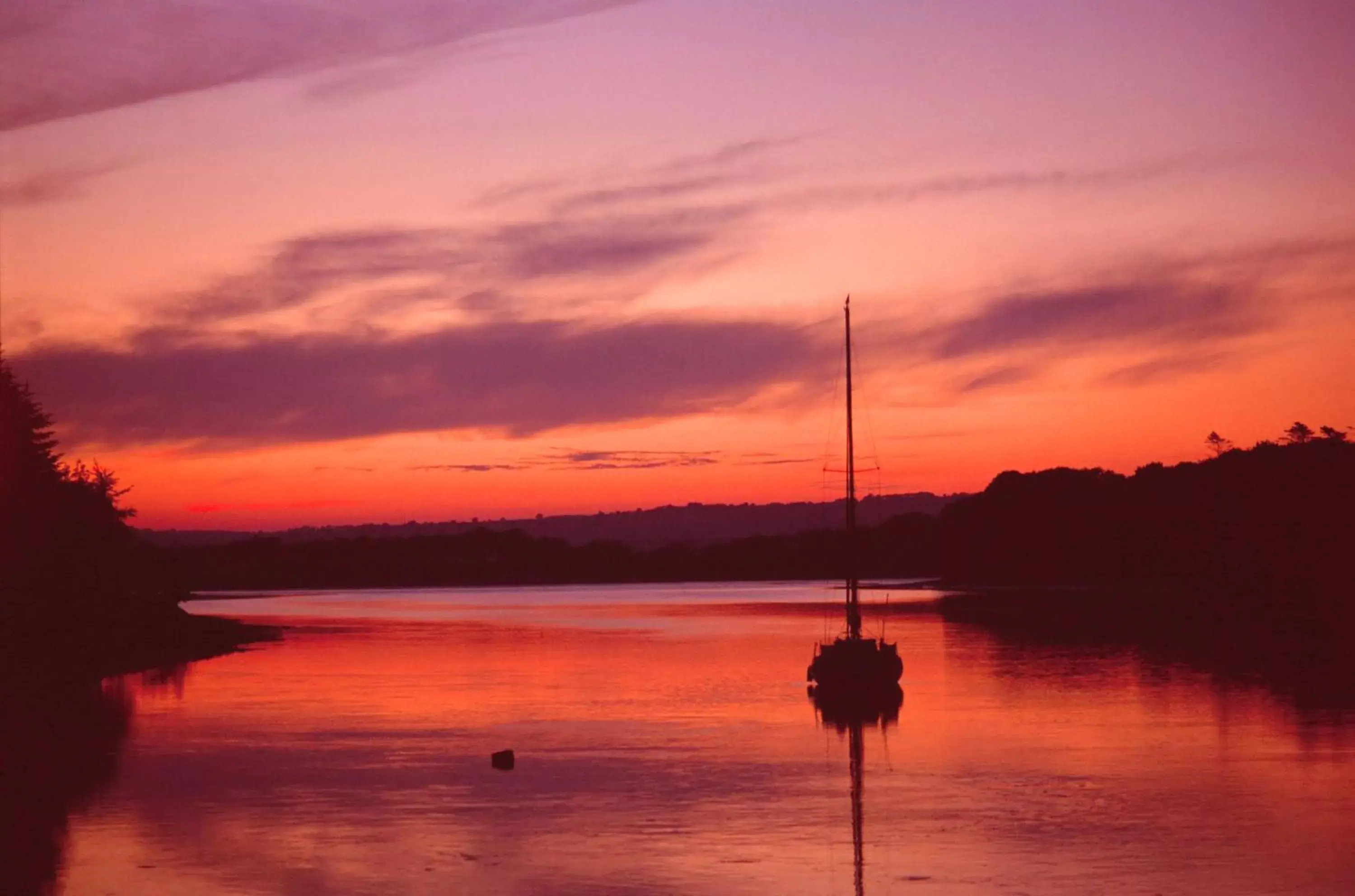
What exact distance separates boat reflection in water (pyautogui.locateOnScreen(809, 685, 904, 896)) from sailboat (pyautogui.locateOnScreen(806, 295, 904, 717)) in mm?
40

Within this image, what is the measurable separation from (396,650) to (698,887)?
265 ft

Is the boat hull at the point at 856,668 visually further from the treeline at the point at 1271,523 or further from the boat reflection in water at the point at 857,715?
the treeline at the point at 1271,523

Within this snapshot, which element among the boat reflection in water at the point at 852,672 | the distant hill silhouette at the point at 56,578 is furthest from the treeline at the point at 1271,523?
the distant hill silhouette at the point at 56,578

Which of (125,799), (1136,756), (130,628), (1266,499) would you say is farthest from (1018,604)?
(125,799)

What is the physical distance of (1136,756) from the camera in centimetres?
4556

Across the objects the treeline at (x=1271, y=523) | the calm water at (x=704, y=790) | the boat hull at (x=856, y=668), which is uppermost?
the treeline at (x=1271, y=523)

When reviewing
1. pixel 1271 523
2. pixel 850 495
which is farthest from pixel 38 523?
pixel 1271 523

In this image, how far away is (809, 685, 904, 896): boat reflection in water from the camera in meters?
42.0

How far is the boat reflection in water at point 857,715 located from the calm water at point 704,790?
522 millimetres

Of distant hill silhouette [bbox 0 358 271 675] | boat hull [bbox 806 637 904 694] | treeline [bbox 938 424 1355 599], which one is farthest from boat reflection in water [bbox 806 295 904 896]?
treeline [bbox 938 424 1355 599]

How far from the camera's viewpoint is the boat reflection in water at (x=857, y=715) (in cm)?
4197

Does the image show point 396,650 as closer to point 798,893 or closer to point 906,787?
point 906,787

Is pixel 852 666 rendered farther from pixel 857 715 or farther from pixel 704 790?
pixel 704 790

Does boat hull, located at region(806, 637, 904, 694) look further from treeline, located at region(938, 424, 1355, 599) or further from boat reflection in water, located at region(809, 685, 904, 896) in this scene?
treeline, located at region(938, 424, 1355, 599)
